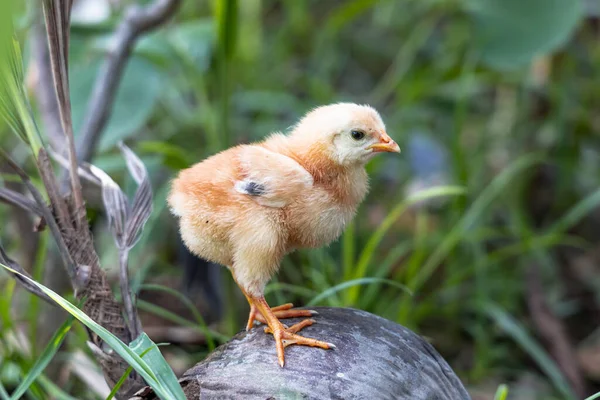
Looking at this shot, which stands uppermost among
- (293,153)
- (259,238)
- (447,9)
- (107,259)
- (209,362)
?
(447,9)

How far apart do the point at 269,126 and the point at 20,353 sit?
1174 mm

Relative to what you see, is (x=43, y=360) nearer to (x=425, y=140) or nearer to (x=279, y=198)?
(x=279, y=198)

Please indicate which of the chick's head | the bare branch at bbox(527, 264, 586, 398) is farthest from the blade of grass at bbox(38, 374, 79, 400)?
the bare branch at bbox(527, 264, 586, 398)

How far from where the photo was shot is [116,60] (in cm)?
168

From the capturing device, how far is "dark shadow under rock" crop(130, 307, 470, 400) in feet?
3.38

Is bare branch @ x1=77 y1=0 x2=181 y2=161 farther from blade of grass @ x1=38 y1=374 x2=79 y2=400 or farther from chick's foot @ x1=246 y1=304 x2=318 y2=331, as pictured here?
chick's foot @ x1=246 y1=304 x2=318 y2=331

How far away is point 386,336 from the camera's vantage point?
114 cm

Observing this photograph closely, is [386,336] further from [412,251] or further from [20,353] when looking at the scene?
[412,251]

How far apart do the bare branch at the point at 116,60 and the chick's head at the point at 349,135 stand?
69 cm

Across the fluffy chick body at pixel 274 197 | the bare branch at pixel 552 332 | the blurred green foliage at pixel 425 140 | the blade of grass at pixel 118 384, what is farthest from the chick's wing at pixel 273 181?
the bare branch at pixel 552 332

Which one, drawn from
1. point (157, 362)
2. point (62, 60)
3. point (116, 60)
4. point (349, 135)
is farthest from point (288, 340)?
point (116, 60)

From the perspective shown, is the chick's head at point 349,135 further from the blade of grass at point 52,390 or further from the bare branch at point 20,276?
the blade of grass at point 52,390

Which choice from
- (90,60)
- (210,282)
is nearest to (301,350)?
(210,282)

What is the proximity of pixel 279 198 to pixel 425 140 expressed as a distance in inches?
67.8
